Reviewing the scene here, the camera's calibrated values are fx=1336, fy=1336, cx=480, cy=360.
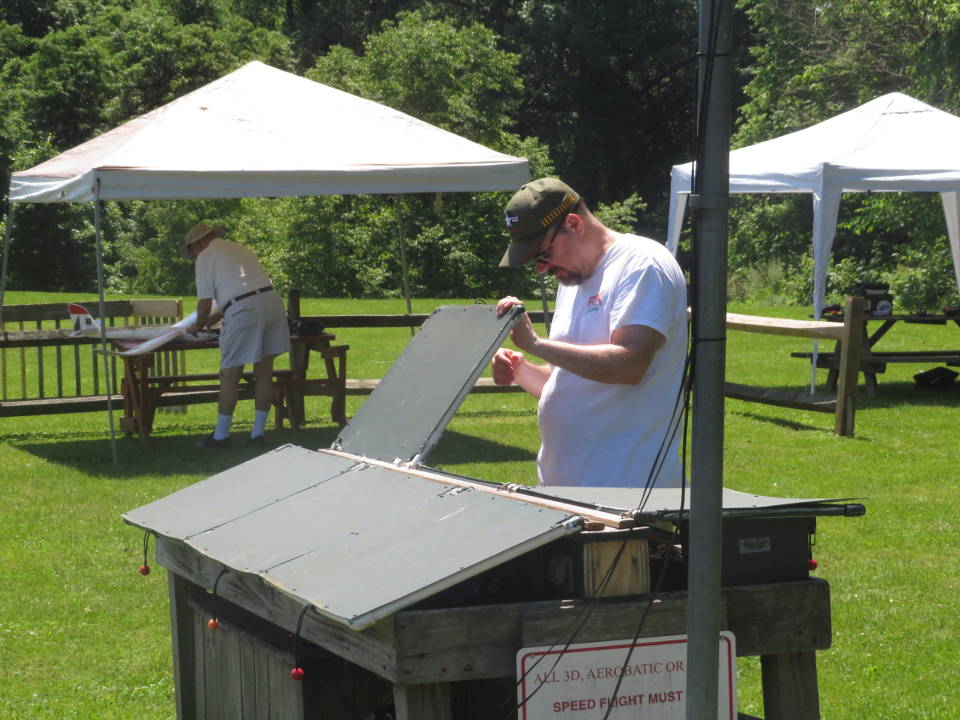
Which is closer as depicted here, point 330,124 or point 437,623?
point 437,623

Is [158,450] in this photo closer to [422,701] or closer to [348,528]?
[348,528]

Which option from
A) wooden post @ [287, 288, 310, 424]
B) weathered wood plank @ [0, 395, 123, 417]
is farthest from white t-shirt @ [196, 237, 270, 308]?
weathered wood plank @ [0, 395, 123, 417]

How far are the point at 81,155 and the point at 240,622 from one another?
8.71 meters

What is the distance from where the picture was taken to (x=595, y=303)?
3.84 meters

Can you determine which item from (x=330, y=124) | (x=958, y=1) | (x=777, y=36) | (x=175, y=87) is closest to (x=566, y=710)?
(x=330, y=124)

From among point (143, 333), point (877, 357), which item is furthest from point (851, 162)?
point (143, 333)

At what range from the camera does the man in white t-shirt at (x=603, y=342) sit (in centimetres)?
365

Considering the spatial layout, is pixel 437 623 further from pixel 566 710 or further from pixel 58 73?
pixel 58 73

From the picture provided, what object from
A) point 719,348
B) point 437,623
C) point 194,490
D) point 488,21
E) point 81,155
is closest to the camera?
point 719,348

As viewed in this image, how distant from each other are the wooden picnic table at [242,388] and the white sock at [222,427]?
50 centimetres

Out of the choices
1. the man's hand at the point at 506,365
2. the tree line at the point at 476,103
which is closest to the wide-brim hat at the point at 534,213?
the man's hand at the point at 506,365

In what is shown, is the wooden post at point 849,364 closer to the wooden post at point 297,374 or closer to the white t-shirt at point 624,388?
the wooden post at point 297,374

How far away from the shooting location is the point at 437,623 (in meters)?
2.71

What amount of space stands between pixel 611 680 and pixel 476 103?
37.3 meters
